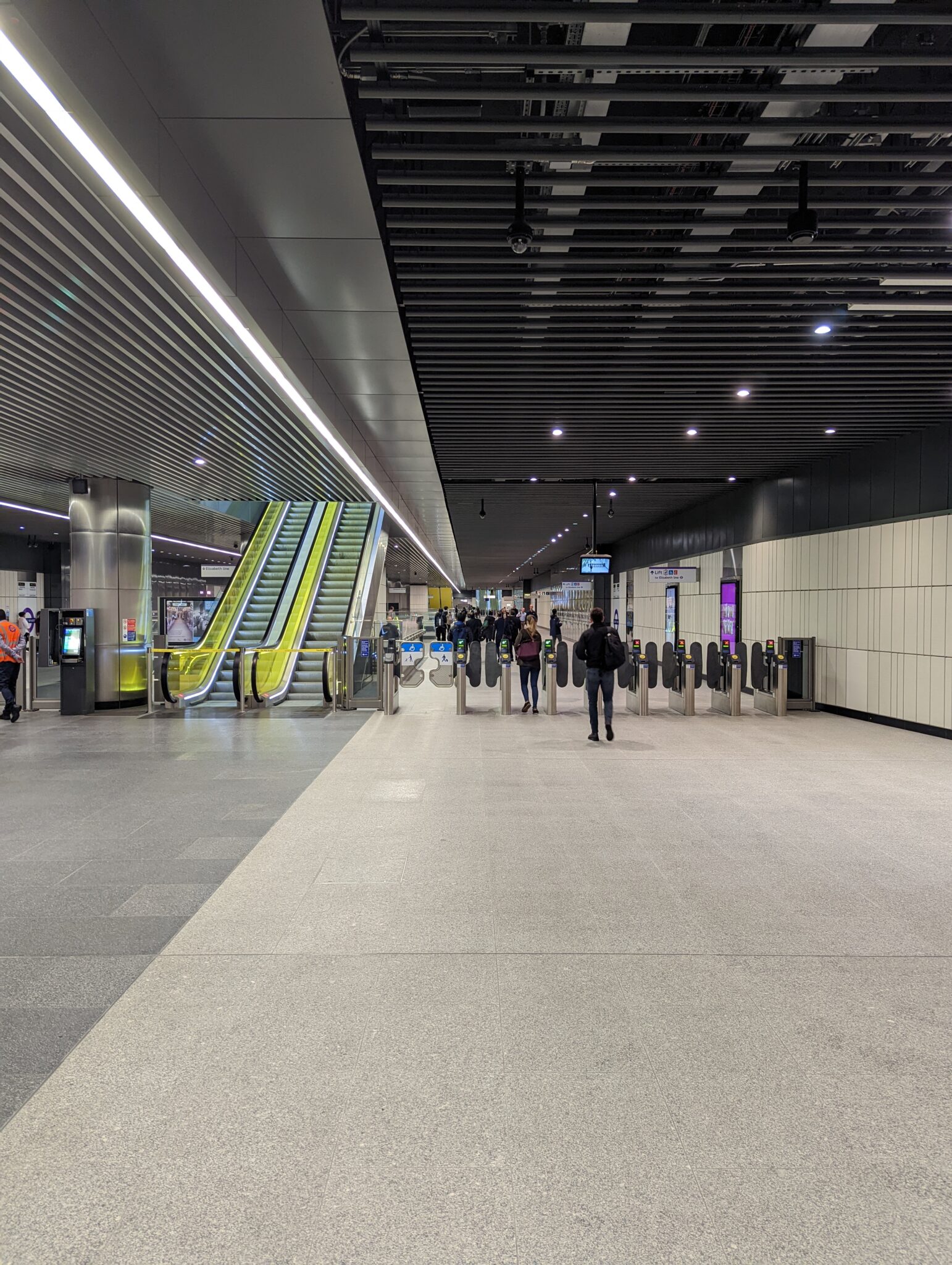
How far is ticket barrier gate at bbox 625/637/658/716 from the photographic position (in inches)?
460

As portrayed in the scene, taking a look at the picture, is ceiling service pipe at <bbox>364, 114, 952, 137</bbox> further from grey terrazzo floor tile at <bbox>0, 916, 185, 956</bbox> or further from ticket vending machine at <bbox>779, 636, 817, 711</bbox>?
ticket vending machine at <bbox>779, 636, 817, 711</bbox>

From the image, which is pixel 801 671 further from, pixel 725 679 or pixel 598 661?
pixel 598 661

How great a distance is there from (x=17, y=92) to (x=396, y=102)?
65.0 inches

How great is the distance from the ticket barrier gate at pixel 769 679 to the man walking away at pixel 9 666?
35.4 ft

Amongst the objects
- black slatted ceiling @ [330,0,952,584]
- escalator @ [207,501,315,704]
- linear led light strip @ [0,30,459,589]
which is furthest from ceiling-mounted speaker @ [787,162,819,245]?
escalator @ [207,501,315,704]

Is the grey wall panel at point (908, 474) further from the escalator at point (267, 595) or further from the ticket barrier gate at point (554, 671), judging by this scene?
the escalator at point (267, 595)

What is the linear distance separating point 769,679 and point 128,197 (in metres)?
10.6

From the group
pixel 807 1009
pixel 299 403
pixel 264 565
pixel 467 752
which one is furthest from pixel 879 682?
pixel 264 565

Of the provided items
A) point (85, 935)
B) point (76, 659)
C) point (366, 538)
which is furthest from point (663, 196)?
point (366, 538)

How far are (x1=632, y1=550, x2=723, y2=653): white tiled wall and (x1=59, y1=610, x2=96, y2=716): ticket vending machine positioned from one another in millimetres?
12178

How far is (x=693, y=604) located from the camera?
1961 cm

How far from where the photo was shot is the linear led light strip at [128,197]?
304 centimetres

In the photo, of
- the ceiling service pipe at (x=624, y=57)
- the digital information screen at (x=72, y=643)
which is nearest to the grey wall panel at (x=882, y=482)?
the ceiling service pipe at (x=624, y=57)

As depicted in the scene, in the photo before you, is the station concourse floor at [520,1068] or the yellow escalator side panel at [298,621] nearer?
the station concourse floor at [520,1068]
